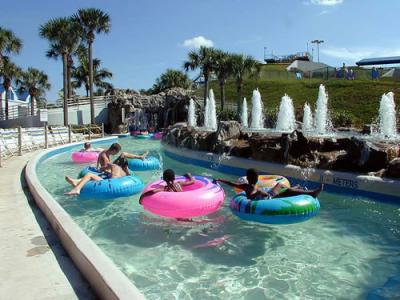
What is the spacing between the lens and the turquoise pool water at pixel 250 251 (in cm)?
448

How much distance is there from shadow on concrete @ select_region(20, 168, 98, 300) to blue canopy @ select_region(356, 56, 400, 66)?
46750 mm

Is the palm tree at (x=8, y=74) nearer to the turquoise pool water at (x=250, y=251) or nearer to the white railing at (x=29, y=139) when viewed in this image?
the white railing at (x=29, y=139)

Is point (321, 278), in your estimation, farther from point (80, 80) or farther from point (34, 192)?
point (80, 80)

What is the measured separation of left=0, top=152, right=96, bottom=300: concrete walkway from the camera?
3480mm

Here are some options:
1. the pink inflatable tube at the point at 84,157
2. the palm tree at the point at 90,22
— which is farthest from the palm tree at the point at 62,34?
the pink inflatable tube at the point at 84,157

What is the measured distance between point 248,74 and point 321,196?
26120 millimetres

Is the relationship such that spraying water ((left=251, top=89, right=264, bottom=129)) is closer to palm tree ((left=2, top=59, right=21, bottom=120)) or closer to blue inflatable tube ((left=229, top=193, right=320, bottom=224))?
Answer: blue inflatable tube ((left=229, top=193, right=320, bottom=224))

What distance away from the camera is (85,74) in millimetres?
46531

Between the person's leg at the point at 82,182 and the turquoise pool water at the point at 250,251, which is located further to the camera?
the person's leg at the point at 82,182

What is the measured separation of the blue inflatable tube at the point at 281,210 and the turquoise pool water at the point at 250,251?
31cm

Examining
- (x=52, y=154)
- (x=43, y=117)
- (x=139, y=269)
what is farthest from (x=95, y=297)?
(x=43, y=117)

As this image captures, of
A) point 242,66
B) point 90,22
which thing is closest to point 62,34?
point 90,22

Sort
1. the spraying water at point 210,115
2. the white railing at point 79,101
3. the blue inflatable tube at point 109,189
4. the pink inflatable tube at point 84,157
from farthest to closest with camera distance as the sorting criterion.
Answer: the white railing at point 79,101 → the spraying water at point 210,115 → the pink inflatable tube at point 84,157 → the blue inflatable tube at point 109,189

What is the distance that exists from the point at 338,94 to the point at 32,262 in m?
34.8
